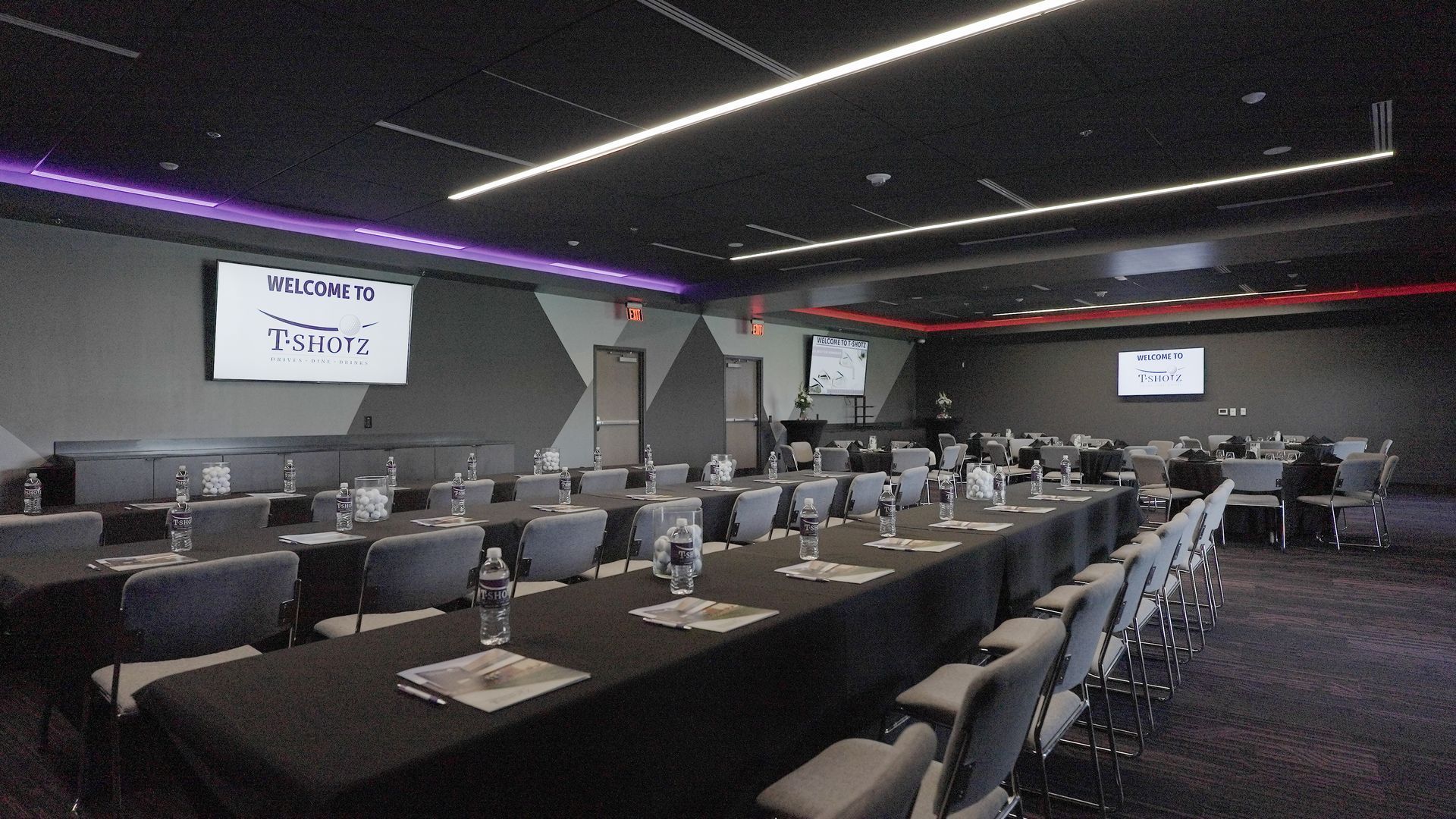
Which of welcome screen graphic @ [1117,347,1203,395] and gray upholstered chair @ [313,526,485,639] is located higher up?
welcome screen graphic @ [1117,347,1203,395]

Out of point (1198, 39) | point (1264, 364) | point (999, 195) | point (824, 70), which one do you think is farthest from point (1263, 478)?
point (1264, 364)

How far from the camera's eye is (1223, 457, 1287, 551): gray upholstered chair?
7734mm

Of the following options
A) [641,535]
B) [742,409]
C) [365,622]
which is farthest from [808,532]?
[742,409]

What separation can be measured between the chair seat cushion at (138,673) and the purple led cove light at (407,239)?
5836 mm

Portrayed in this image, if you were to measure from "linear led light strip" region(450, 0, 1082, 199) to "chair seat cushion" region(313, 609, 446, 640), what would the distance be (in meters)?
3.22

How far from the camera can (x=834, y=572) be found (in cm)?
258

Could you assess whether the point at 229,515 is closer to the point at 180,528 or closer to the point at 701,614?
the point at 180,528

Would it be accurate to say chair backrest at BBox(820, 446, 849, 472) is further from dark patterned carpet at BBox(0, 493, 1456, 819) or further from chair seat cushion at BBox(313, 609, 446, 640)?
chair seat cushion at BBox(313, 609, 446, 640)

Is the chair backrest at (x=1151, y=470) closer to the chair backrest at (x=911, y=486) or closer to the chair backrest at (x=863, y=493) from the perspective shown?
the chair backrest at (x=911, y=486)

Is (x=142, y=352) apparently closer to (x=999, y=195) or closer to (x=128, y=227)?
(x=128, y=227)

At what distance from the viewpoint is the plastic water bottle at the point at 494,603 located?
70.3 inches

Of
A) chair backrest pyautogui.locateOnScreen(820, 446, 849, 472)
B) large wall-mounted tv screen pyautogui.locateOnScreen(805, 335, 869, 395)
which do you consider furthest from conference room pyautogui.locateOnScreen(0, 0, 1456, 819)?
large wall-mounted tv screen pyautogui.locateOnScreen(805, 335, 869, 395)

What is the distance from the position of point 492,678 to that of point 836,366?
13.9 meters

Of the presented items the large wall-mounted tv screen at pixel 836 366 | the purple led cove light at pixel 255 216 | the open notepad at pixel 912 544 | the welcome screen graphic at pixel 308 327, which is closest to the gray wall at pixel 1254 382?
the large wall-mounted tv screen at pixel 836 366
